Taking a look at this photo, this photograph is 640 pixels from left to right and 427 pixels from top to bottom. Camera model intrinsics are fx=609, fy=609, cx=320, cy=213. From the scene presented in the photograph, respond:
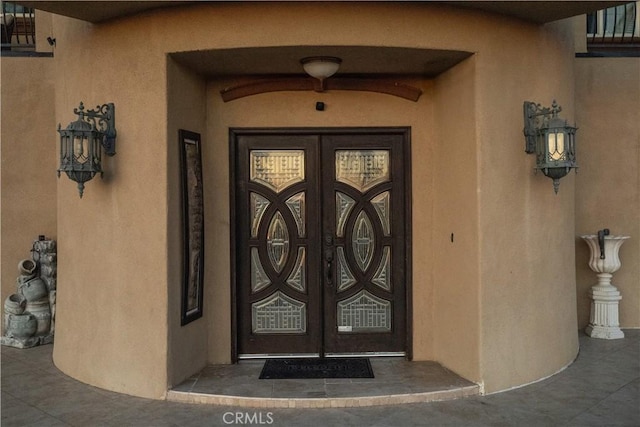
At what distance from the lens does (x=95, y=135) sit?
525 centimetres

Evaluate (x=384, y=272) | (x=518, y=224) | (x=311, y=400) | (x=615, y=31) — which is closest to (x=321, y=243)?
(x=384, y=272)

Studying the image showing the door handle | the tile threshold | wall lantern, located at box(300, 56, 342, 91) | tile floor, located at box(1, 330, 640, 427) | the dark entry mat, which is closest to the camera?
tile floor, located at box(1, 330, 640, 427)

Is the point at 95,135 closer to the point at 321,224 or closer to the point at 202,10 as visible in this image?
the point at 202,10

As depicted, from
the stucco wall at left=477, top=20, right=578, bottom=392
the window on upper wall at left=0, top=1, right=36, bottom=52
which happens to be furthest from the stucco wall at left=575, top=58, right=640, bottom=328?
the window on upper wall at left=0, top=1, right=36, bottom=52

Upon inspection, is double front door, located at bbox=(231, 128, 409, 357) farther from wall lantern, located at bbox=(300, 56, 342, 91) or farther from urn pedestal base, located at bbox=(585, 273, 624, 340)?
urn pedestal base, located at bbox=(585, 273, 624, 340)

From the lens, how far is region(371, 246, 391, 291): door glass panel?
6.38 meters

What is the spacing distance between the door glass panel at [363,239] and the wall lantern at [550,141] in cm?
176

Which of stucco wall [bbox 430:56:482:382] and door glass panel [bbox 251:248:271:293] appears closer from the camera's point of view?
stucco wall [bbox 430:56:482:382]

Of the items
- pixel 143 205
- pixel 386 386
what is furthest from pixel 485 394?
pixel 143 205

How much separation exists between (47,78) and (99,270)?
3.10 metres

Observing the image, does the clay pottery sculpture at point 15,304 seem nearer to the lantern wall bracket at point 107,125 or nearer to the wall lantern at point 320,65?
the lantern wall bracket at point 107,125

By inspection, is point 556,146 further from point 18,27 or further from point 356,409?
point 18,27

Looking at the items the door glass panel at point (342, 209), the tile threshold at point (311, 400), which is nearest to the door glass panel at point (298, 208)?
the door glass panel at point (342, 209)

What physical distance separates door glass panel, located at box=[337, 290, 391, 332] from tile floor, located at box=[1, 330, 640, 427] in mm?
1109
